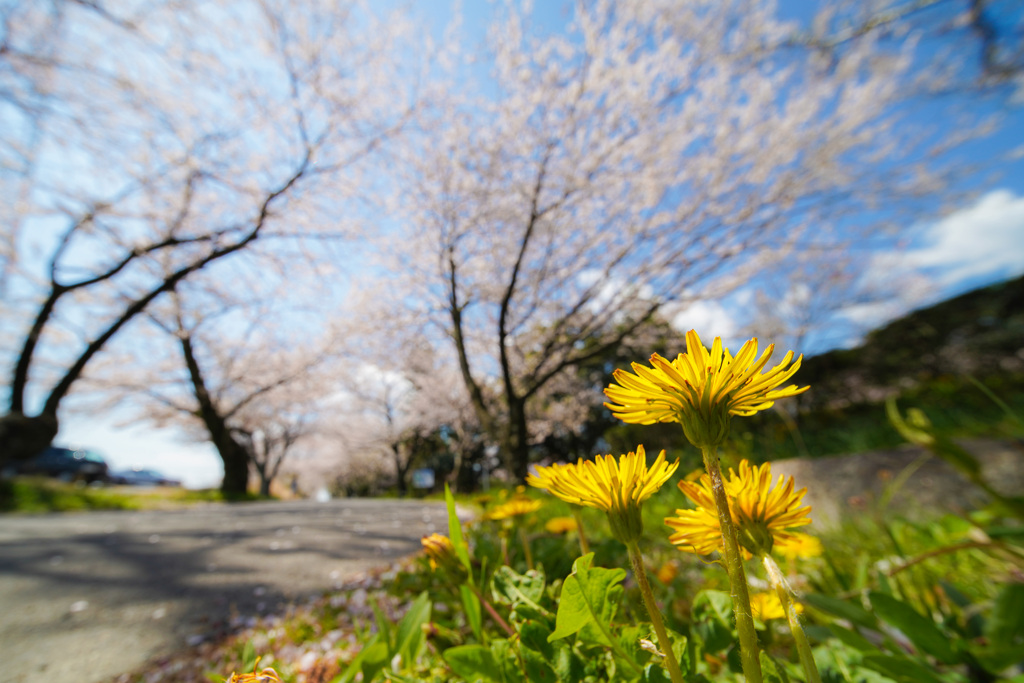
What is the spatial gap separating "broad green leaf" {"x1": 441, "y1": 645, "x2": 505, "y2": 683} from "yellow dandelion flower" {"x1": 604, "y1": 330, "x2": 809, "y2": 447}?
0.30 m

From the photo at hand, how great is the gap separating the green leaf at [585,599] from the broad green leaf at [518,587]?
0.10 m

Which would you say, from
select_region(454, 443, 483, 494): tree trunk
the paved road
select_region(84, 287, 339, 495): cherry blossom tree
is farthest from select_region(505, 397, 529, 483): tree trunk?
select_region(84, 287, 339, 495): cherry blossom tree

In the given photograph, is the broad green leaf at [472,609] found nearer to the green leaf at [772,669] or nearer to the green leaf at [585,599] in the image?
the green leaf at [585,599]

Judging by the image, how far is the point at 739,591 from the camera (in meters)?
0.23

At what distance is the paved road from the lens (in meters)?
1.15

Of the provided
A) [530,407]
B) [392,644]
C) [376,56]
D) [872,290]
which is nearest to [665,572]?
[392,644]

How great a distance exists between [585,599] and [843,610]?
44 centimetres

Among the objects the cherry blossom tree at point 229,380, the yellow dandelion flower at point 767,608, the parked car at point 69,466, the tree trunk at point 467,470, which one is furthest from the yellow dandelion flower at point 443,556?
the parked car at point 69,466

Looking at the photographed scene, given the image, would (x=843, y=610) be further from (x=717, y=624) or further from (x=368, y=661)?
(x=368, y=661)

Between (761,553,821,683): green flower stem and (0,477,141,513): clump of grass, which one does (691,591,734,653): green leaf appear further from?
(0,477,141,513): clump of grass

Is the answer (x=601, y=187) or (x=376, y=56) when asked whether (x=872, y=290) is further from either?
(x=376, y=56)

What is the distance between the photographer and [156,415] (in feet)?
30.5

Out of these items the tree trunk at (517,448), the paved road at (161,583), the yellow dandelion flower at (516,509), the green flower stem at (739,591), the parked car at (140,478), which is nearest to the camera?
the green flower stem at (739,591)

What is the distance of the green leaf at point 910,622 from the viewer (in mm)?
433
